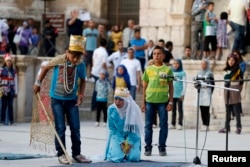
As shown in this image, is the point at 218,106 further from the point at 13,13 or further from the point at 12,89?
the point at 13,13

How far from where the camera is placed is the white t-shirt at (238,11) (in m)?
26.6

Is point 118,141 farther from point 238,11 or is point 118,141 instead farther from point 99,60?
point 99,60

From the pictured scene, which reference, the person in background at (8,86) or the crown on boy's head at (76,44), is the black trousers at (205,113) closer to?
the person in background at (8,86)

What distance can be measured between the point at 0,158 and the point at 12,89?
30.7 ft

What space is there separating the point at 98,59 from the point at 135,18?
4.76 meters

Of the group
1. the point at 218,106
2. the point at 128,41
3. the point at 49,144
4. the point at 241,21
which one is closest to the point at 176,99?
the point at 218,106

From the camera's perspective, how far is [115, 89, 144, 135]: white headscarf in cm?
1670

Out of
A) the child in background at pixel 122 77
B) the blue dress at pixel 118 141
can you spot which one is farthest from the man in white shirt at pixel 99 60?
the blue dress at pixel 118 141

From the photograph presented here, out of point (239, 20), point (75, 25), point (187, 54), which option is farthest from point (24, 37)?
point (239, 20)

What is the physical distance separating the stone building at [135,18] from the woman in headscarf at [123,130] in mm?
8218

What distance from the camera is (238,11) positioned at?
26.6m

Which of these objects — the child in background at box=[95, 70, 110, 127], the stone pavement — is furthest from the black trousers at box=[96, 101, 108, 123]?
the stone pavement

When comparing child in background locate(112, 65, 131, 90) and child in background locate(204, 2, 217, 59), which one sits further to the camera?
child in background locate(204, 2, 217, 59)

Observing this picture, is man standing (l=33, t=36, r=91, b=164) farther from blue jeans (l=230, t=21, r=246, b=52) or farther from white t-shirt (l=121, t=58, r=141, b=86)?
blue jeans (l=230, t=21, r=246, b=52)
